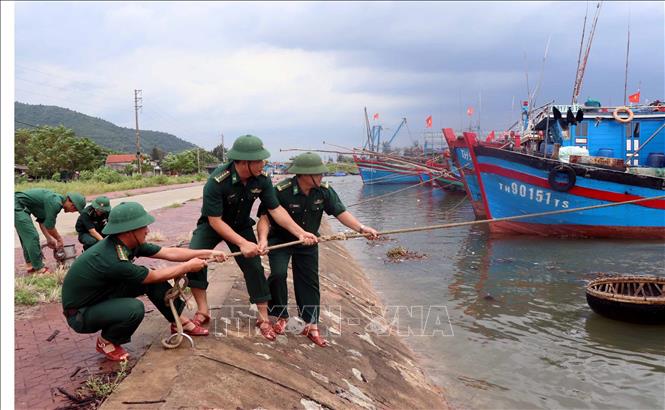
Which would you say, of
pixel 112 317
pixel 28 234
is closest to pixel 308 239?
pixel 112 317

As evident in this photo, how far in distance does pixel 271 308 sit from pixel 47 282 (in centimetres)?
332

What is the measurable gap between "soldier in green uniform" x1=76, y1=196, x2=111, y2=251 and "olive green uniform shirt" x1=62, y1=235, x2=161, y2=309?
299 cm

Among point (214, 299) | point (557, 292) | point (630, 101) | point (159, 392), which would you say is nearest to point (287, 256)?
point (214, 299)

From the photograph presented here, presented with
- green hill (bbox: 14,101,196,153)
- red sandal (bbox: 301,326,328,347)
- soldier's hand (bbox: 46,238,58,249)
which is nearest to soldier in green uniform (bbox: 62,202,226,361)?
red sandal (bbox: 301,326,328,347)

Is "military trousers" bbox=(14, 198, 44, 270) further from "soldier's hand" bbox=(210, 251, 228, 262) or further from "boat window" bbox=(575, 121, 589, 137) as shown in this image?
"boat window" bbox=(575, 121, 589, 137)

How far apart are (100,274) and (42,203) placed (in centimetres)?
442

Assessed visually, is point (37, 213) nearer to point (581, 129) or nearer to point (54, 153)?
point (581, 129)

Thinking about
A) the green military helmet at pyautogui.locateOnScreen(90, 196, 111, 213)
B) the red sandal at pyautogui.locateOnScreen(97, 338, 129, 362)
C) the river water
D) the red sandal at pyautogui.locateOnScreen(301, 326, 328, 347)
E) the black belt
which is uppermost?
the green military helmet at pyautogui.locateOnScreen(90, 196, 111, 213)

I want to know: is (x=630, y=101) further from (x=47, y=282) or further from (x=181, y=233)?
(x=47, y=282)

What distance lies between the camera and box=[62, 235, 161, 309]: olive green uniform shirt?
3383 mm

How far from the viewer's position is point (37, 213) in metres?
6.98

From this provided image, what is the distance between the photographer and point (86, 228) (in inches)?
248

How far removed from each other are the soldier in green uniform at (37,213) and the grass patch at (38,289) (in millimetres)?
606

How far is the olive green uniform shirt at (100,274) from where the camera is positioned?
3383 mm
